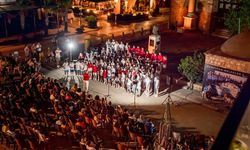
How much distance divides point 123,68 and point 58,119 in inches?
312

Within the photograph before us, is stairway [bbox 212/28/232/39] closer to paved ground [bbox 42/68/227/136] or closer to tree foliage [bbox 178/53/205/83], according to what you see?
tree foliage [bbox 178/53/205/83]

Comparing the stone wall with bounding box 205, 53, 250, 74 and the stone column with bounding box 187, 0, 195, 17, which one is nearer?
the stone wall with bounding box 205, 53, 250, 74

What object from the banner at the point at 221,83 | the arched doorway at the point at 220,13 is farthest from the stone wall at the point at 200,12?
the banner at the point at 221,83

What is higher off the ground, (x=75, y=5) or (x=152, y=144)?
(x=75, y=5)

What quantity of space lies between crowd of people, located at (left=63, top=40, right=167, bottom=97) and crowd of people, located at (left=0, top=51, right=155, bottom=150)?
3.72 meters

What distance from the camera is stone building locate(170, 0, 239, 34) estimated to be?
1511 inches

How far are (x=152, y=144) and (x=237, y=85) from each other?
8.17 metres

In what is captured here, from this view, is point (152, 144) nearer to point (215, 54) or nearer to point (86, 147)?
point (86, 147)

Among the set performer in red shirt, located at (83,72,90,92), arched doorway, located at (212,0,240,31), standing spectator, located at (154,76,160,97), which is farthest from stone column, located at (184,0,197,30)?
performer in red shirt, located at (83,72,90,92)

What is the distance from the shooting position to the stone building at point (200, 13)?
38.4 m

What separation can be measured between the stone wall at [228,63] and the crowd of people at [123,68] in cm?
361

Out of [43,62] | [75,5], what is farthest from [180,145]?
[75,5]

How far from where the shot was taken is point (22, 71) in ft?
80.8

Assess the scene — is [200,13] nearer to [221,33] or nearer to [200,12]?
[200,12]
